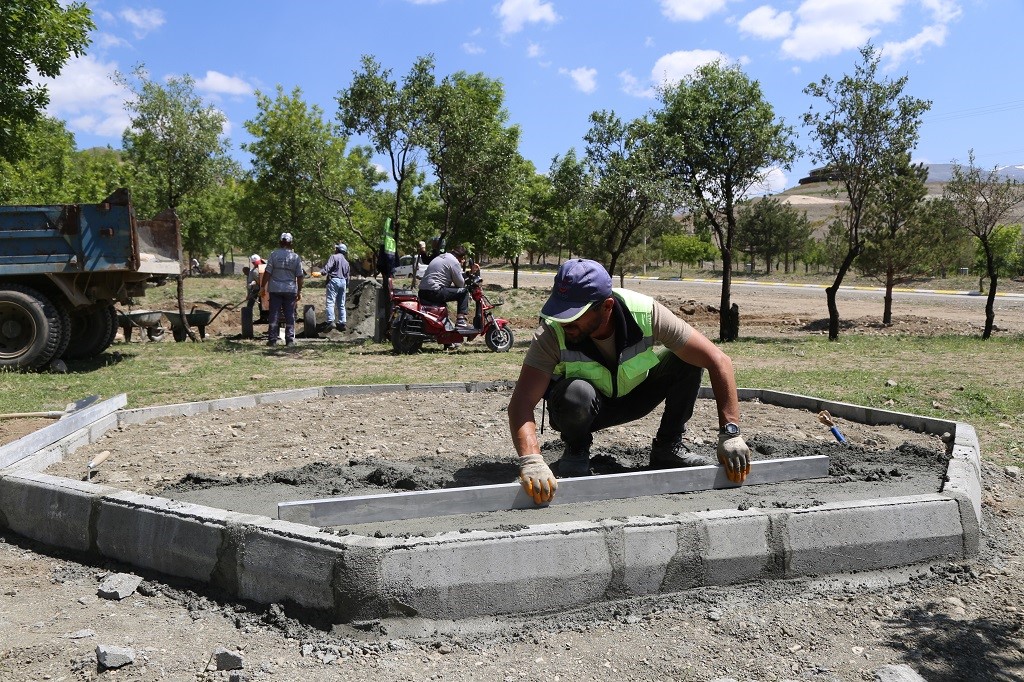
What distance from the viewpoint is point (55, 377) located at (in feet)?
31.1

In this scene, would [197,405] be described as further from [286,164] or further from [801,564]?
[286,164]

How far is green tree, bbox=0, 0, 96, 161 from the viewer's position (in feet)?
40.7

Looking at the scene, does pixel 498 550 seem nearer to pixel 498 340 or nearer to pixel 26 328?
pixel 26 328

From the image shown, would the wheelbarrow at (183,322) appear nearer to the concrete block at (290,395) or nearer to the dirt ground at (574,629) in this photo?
the concrete block at (290,395)

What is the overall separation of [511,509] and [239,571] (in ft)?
3.94

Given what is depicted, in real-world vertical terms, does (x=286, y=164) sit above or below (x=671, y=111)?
below

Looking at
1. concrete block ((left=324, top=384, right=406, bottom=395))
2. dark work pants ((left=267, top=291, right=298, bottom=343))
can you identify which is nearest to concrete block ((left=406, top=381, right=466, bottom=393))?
concrete block ((left=324, top=384, right=406, bottom=395))

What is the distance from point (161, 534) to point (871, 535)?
3045mm

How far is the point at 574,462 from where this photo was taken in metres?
4.50

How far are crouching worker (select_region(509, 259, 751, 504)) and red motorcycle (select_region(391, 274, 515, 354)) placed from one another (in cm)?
783

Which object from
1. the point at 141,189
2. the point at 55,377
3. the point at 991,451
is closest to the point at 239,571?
the point at 991,451

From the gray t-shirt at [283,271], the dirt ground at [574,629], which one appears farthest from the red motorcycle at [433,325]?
the dirt ground at [574,629]

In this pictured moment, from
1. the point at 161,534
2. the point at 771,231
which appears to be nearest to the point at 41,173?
the point at 161,534

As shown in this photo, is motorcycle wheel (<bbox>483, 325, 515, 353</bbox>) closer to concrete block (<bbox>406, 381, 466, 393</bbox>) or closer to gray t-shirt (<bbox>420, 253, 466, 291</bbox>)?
gray t-shirt (<bbox>420, 253, 466, 291</bbox>)
